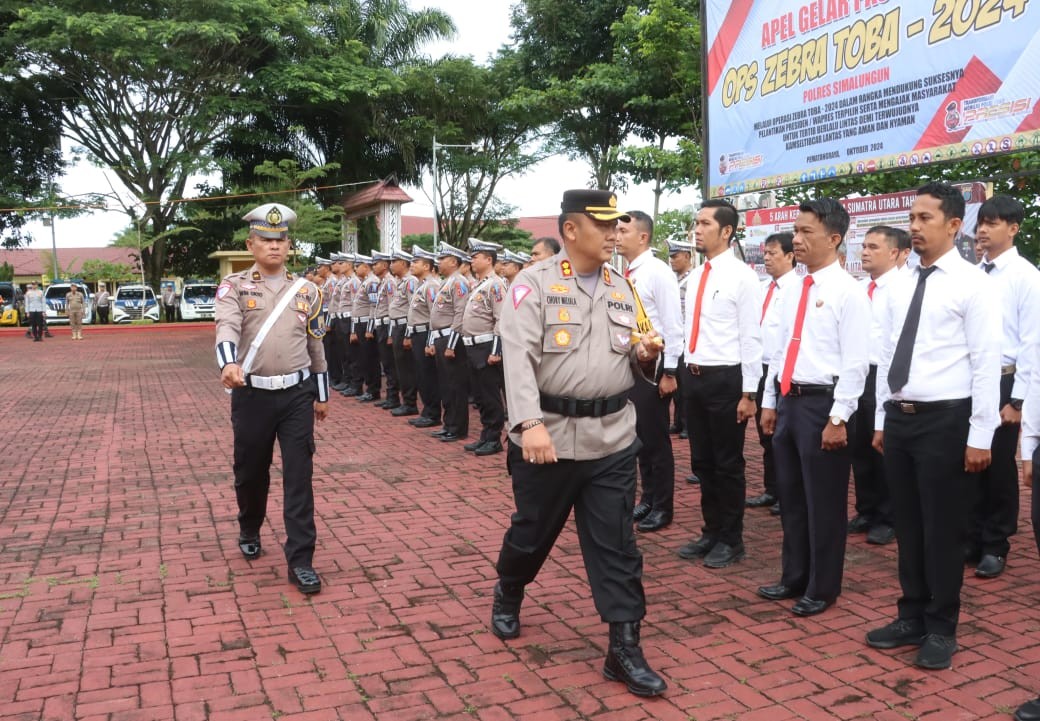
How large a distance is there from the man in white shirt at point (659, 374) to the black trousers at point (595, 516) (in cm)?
181

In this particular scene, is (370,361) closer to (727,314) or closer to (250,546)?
(250,546)

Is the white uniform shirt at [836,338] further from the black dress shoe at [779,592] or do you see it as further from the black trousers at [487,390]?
the black trousers at [487,390]

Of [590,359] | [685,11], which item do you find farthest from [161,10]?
[590,359]

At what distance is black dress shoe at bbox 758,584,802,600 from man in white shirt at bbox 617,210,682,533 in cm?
117

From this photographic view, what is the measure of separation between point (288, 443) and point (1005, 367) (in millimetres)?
4016

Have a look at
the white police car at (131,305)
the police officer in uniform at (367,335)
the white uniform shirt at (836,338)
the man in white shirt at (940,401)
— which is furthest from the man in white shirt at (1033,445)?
the white police car at (131,305)

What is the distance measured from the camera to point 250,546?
17.6ft

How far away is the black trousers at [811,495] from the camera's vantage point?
4.23m

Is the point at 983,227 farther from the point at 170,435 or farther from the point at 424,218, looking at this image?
the point at 424,218

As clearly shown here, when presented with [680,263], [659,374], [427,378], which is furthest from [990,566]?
[427,378]

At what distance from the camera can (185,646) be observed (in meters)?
4.08

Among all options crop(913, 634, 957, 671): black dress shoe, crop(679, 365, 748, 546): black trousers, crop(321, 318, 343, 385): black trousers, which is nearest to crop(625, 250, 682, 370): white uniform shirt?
crop(679, 365, 748, 546): black trousers

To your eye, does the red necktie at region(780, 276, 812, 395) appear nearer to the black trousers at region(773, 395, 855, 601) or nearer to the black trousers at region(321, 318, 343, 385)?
the black trousers at region(773, 395, 855, 601)

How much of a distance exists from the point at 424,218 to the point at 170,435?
182 ft
